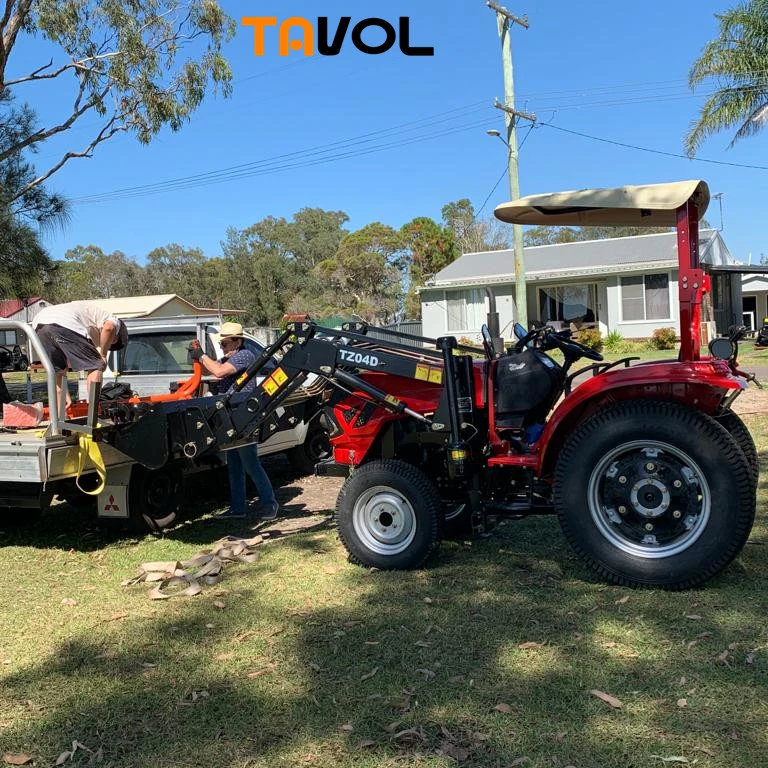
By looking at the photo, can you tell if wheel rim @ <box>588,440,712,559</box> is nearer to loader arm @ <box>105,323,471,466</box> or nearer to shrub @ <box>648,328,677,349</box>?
loader arm @ <box>105,323,471,466</box>

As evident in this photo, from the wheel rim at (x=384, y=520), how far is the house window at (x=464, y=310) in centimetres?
2525

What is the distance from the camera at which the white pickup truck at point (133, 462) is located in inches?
211

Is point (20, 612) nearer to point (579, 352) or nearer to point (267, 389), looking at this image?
point (267, 389)

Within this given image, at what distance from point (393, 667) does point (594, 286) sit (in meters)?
26.4

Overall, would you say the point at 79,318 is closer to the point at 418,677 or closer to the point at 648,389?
the point at 418,677

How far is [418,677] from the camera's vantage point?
3.58 m

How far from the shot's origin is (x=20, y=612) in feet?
15.5

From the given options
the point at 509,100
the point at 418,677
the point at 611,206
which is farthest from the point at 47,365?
the point at 509,100

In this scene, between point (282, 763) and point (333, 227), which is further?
point (333, 227)

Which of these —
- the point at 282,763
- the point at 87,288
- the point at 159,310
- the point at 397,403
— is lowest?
the point at 282,763

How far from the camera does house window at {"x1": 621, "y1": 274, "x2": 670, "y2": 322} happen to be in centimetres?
2661

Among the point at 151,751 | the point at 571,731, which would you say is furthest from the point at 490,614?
the point at 151,751

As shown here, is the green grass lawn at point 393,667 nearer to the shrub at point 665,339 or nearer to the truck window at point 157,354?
the truck window at point 157,354

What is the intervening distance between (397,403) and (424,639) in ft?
5.14
